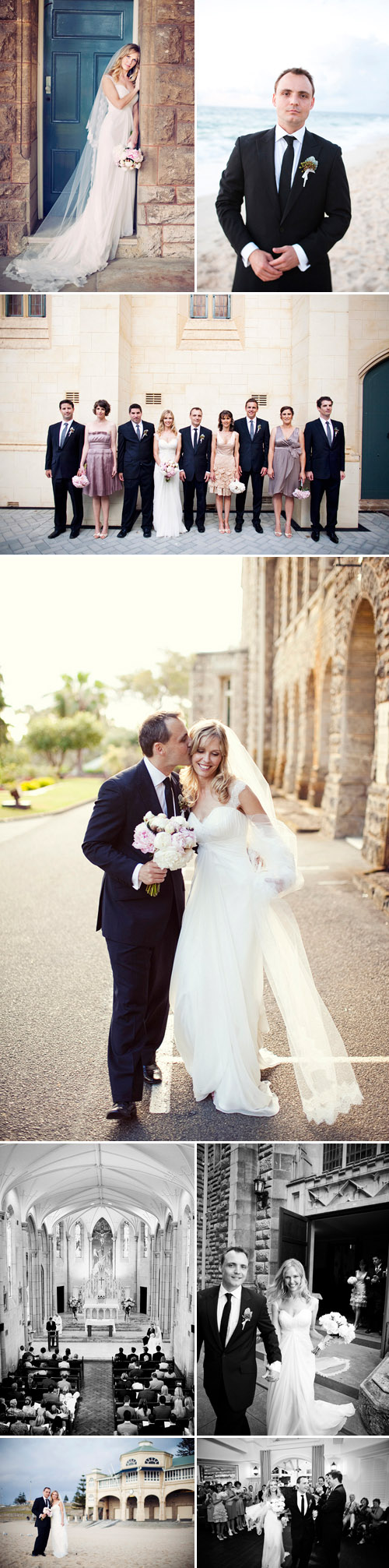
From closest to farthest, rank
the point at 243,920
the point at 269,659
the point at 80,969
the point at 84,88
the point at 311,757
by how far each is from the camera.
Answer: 1. the point at 243,920
2. the point at 84,88
3. the point at 80,969
4. the point at 311,757
5. the point at 269,659

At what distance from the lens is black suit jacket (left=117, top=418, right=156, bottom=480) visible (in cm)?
468

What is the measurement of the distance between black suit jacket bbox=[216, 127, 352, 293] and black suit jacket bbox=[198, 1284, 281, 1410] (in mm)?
4281

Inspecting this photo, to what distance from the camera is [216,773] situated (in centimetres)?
405

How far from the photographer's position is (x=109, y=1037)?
424 cm

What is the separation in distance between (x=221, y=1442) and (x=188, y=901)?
216cm

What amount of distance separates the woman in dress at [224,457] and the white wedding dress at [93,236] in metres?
0.86

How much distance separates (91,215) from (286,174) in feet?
2.84

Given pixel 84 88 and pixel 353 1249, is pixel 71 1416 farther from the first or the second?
pixel 84 88

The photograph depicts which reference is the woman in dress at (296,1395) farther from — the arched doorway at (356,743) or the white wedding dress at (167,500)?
the arched doorway at (356,743)

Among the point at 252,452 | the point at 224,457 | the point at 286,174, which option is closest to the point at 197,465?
the point at 224,457

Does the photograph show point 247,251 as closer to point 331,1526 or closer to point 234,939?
point 234,939

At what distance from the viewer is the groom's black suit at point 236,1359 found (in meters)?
4.18

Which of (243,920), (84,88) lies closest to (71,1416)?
(243,920)

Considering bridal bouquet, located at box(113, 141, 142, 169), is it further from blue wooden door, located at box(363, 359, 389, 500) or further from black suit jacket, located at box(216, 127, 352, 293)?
blue wooden door, located at box(363, 359, 389, 500)
